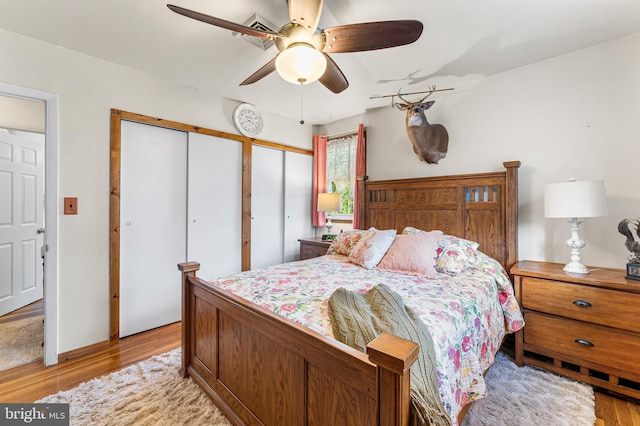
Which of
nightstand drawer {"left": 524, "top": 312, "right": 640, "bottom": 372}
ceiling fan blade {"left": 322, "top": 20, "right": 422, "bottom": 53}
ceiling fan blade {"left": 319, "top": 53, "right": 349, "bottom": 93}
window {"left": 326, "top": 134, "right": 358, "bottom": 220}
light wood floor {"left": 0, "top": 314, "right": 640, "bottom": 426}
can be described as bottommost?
light wood floor {"left": 0, "top": 314, "right": 640, "bottom": 426}

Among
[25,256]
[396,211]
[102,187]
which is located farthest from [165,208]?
[396,211]

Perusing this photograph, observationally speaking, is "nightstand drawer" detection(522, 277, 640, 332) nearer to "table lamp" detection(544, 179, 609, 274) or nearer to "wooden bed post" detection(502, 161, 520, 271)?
"table lamp" detection(544, 179, 609, 274)

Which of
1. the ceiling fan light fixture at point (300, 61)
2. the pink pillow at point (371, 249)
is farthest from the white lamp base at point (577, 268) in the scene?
the ceiling fan light fixture at point (300, 61)

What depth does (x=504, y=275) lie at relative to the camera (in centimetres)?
221

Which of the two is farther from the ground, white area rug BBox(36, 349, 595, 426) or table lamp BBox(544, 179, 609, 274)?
table lamp BBox(544, 179, 609, 274)

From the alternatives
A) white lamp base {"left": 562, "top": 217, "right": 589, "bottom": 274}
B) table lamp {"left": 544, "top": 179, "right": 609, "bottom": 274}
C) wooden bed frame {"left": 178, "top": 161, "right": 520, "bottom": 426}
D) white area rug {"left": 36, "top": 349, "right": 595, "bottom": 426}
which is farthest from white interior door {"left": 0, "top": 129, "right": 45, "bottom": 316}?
white lamp base {"left": 562, "top": 217, "right": 589, "bottom": 274}

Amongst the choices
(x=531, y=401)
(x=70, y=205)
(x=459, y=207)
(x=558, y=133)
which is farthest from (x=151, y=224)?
(x=558, y=133)

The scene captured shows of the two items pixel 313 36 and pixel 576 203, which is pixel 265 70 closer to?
pixel 313 36

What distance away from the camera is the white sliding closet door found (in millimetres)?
3016

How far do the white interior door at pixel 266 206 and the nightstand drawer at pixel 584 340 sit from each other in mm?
2829

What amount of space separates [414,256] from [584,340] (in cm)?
120

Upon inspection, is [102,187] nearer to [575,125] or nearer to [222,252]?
[222,252]

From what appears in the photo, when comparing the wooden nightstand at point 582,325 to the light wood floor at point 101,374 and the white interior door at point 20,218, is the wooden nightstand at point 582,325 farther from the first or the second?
the white interior door at point 20,218

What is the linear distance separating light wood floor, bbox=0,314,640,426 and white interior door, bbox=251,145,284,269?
136 cm
